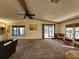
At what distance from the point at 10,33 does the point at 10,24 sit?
3.59ft

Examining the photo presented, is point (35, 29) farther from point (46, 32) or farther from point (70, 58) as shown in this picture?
point (70, 58)

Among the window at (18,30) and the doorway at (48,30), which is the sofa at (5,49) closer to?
the window at (18,30)

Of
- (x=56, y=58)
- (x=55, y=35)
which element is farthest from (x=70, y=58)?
(x=55, y=35)

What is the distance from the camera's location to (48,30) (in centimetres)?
1475

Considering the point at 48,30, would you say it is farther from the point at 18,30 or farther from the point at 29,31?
the point at 18,30

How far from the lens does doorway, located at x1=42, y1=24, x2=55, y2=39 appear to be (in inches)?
575

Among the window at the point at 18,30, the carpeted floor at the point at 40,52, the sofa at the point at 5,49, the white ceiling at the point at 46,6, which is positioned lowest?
the carpeted floor at the point at 40,52

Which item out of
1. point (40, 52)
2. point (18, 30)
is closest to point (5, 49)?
point (40, 52)

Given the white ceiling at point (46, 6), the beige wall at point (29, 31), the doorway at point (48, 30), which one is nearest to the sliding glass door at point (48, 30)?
the doorway at point (48, 30)

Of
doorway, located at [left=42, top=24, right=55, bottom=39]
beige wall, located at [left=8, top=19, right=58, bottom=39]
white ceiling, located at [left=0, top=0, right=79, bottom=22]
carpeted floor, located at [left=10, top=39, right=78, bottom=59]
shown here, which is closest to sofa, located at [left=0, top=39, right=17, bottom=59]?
carpeted floor, located at [left=10, top=39, right=78, bottom=59]

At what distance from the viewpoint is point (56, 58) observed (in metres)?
5.07

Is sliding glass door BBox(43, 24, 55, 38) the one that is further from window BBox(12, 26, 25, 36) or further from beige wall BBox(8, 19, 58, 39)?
window BBox(12, 26, 25, 36)

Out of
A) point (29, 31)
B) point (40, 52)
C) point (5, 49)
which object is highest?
point (29, 31)

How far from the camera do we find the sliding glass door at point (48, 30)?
14616mm
